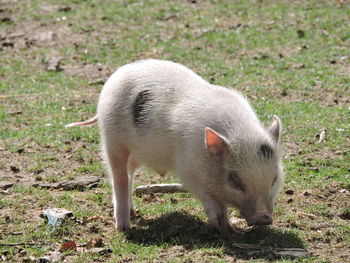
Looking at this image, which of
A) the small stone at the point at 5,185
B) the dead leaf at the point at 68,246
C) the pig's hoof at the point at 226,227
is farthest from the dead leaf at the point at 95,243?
the small stone at the point at 5,185

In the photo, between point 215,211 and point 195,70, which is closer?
point 215,211

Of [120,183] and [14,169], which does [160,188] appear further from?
[14,169]

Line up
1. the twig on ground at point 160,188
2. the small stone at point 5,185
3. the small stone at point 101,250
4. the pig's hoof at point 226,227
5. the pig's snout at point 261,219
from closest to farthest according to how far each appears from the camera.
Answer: the pig's snout at point 261,219 → the small stone at point 101,250 → the pig's hoof at point 226,227 → the twig on ground at point 160,188 → the small stone at point 5,185

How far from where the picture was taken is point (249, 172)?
231 inches

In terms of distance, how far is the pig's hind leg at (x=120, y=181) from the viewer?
22.4 feet

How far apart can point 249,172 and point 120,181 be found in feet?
5.20

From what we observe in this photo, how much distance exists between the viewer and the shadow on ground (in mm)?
5992

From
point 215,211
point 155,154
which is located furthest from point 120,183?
point 215,211

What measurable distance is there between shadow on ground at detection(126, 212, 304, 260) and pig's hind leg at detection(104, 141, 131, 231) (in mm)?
168

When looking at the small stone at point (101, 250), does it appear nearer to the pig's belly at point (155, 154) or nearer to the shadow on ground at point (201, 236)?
the shadow on ground at point (201, 236)

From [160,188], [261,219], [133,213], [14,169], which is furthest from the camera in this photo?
[14,169]

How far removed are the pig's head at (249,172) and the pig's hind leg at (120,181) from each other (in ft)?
3.78

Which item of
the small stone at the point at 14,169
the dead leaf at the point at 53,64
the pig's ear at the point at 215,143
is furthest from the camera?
the dead leaf at the point at 53,64

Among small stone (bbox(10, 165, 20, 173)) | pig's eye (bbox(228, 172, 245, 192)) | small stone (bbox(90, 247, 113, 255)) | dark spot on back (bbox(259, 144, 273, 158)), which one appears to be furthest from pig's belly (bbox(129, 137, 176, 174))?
small stone (bbox(10, 165, 20, 173))
